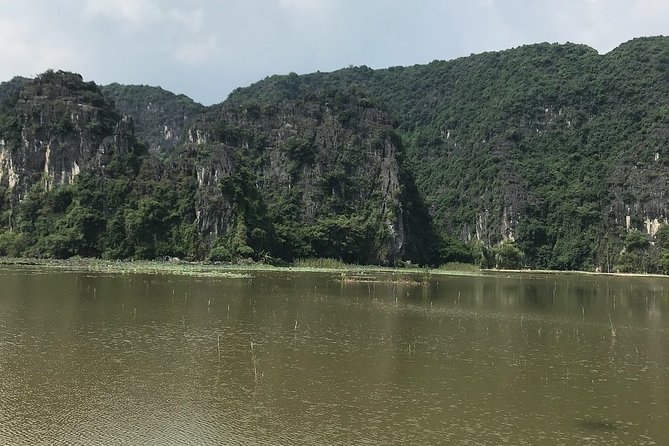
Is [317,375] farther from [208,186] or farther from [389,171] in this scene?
[389,171]

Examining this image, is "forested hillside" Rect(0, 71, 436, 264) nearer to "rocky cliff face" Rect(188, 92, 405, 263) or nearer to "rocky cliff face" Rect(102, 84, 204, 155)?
"rocky cliff face" Rect(188, 92, 405, 263)

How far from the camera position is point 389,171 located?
101438mm

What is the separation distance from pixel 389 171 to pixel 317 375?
87.7 m

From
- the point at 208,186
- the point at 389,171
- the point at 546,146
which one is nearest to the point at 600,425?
the point at 208,186

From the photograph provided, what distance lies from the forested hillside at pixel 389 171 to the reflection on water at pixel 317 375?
53.4m

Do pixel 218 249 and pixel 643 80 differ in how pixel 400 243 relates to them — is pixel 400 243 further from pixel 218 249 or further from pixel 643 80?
pixel 643 80

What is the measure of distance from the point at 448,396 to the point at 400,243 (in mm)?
81004

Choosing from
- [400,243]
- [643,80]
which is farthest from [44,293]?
[643,80]

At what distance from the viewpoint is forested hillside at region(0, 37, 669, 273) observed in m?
83.9

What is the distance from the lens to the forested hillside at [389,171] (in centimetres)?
8394

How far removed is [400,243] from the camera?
310ft

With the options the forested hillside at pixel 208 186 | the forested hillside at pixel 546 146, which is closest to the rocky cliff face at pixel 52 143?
the forested hillside at pixel 208 186

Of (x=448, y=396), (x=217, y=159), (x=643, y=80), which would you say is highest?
(x=643, y=80)

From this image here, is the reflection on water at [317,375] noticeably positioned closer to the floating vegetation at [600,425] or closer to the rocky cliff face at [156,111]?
the floating vegetation at [600,425]
